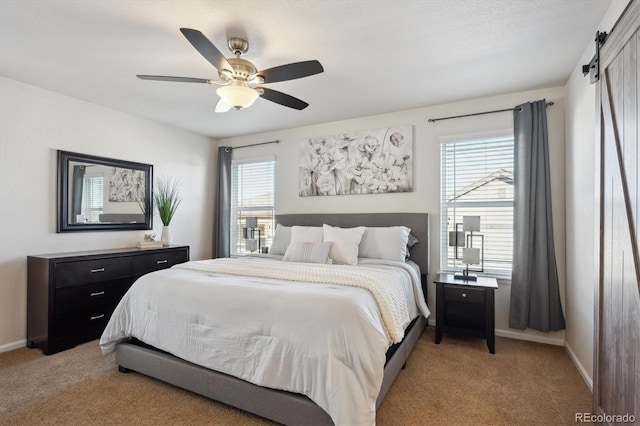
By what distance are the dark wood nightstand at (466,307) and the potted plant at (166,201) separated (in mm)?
3438

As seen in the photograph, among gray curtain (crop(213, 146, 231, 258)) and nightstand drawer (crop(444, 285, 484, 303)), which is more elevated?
gray curtain (crop(213, 146, 231, 258))

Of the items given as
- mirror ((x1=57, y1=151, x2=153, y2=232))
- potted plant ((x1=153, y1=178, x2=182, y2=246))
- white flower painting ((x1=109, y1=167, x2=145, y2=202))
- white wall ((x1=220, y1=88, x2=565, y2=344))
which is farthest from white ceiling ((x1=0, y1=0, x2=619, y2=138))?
potted plant ((x1=153, y1=178, x2=182, y2=246))

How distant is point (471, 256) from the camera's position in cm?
312

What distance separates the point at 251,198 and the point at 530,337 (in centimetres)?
405

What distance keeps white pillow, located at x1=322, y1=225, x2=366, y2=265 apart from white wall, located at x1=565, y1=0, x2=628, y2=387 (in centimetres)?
191

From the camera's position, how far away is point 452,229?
3648mm

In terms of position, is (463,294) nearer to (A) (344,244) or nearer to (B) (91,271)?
(A) (344,244)

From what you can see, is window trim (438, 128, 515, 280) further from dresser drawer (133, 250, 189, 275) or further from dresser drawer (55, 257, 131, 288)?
dresser drawer (55, 257, 131, 288)

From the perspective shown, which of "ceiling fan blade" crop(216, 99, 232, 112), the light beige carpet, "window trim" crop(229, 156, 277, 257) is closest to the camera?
the light beige carpet

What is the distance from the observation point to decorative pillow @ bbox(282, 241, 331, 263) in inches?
127

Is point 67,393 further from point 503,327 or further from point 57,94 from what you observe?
point 503,327

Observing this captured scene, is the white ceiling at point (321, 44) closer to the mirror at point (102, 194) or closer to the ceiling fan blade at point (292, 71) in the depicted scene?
the ceiling fan blade at point (292, 71)

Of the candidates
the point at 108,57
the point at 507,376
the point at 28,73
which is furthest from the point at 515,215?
the point at 28,73

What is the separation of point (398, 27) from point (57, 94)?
354cm
